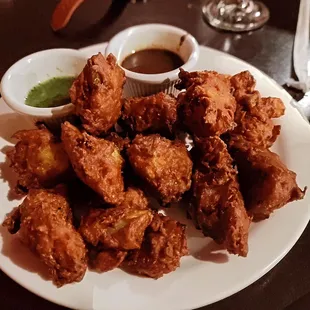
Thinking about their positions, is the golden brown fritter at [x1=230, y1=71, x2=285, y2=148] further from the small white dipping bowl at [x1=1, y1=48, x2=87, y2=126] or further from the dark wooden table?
the small white dipping bowl at [x1=1, y1=48, x2=87, y2=126]

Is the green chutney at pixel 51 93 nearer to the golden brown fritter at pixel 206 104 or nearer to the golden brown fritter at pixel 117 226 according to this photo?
the golden brown fritter at pixel 206 104

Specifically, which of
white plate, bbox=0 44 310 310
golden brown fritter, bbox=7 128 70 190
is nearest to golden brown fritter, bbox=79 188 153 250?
white plate, bbox=0 44 310 310

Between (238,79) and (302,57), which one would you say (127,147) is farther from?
(302,57)

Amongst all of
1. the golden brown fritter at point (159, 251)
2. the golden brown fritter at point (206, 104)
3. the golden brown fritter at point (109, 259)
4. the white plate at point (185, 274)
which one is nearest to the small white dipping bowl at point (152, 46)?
the golden brown fritter at point (206, 104)

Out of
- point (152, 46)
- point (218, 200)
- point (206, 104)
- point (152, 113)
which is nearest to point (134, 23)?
point (152, 46)

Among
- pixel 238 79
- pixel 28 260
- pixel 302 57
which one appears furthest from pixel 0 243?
pixel 302 57
